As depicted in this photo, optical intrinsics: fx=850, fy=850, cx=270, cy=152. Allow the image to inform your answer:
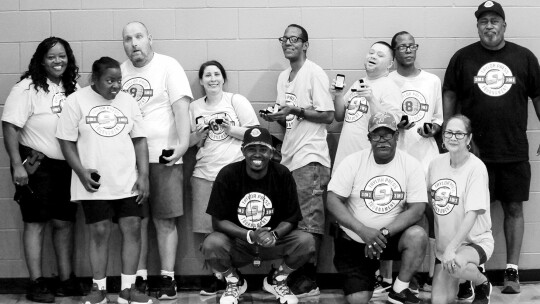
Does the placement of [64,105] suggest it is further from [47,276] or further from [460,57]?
[460,57]

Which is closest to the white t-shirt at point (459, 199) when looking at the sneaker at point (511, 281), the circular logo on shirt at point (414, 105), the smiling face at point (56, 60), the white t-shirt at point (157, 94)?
the circular logo on shirt at point (414, 105)

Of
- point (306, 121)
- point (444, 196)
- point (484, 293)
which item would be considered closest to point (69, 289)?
point (306, 121)

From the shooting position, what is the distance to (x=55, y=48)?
540 centimetres

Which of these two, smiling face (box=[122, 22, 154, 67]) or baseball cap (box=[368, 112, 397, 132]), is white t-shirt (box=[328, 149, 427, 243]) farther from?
smiling face (box=[122, 22, 154, 67])

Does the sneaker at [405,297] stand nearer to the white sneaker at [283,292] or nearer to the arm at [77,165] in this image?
the white sneaker at [283,292]

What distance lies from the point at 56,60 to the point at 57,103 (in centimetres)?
27

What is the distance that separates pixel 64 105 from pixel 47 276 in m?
1.32

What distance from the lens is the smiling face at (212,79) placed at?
556cm

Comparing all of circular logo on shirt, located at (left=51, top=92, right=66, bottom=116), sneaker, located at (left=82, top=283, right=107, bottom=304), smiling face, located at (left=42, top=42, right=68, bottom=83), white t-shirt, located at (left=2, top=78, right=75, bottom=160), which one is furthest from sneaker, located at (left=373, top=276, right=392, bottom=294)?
smiling face, located at (left=42, top=42, right=68, bottom=83)

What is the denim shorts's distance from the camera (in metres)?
5.47

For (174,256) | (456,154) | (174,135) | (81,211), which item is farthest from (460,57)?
(81,211)

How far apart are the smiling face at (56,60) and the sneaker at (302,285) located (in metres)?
2.01

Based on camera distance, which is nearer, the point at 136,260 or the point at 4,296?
the point at 136,260

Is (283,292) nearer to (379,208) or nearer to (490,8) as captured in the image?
(379,208)
